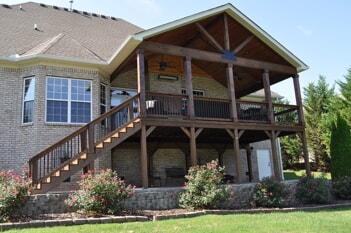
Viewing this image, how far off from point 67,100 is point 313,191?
9.58 metres

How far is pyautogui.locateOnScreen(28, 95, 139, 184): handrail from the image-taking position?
9.42m

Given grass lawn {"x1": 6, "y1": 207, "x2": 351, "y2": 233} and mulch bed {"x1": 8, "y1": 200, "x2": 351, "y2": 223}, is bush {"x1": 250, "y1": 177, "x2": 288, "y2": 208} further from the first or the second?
grass lawn {"x1": 6, "y1": 207, "x2": 351, "y2": 233}

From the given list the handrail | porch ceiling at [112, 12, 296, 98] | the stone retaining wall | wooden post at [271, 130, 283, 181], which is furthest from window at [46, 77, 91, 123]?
wooden post at [271, 130, 283, 181]

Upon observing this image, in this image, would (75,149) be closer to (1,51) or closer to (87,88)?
(87,88)

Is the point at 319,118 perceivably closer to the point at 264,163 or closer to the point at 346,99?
the point at 346,99

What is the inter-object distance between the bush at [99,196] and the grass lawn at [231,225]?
3.31ft

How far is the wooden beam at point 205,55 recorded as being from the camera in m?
11.6

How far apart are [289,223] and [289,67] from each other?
880cm

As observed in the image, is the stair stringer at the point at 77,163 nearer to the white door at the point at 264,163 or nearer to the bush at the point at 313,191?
the bush at the point at 313,191

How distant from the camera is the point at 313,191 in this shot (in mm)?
11617

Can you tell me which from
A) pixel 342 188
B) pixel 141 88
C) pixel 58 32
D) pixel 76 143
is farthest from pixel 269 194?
pixel 58 32

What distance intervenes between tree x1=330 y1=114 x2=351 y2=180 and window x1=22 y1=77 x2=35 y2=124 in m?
12.7

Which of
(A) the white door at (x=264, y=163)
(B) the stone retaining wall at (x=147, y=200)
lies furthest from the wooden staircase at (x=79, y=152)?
(A) the white door at (x=264, y=163)

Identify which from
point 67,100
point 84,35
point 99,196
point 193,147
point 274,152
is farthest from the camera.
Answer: point 84,35
